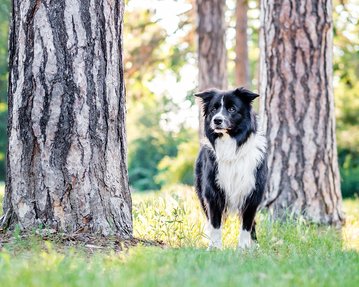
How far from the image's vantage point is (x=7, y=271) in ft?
13.9

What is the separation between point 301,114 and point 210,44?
6067 mm

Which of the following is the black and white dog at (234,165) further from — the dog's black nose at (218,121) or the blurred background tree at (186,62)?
the blurred background tree at (186,62)

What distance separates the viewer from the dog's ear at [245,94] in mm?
7457

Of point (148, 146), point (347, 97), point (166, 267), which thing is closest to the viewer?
point (166, 267)

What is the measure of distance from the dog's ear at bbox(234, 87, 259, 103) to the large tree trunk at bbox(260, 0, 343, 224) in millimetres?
2349

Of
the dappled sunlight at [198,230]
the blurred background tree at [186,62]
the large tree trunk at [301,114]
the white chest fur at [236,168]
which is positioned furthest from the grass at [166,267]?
the blurred background tree at [186,62]

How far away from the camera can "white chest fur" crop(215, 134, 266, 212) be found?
24.5 ft

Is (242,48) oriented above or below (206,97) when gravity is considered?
above

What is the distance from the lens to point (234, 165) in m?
7.48

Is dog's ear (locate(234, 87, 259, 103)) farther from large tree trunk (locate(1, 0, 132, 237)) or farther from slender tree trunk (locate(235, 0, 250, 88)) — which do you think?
slender tree trunk (locate(235, 0, 250, 88))

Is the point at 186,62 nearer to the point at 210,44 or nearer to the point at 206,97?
the point at 210,44

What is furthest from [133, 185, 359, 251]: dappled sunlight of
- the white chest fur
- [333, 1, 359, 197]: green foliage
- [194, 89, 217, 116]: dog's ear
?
[333, 1, 359, 197]: green foliage

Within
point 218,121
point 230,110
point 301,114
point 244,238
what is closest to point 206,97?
point 230,110

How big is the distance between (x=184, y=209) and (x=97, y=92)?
280 cm
